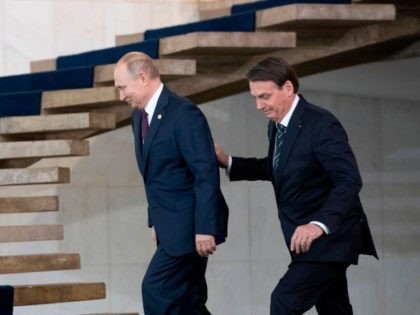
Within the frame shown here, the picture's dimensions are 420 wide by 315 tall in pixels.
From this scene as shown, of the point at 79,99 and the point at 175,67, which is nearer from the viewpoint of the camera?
the point at 175,67

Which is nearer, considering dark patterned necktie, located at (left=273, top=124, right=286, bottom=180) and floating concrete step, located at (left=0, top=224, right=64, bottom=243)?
dark patterned necktie, located at (left=273, top=124, right=286, bottom=180)

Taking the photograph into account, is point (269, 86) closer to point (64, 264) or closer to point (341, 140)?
point (341, 140)

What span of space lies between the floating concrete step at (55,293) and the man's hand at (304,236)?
2.40 metres

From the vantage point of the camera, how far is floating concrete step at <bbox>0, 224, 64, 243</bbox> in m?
A: 6.61

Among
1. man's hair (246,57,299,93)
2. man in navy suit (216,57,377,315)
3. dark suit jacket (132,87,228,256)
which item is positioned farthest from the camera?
dark suit jacket (132,87,228,256)

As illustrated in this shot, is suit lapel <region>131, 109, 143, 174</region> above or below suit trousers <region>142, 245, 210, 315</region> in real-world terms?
above

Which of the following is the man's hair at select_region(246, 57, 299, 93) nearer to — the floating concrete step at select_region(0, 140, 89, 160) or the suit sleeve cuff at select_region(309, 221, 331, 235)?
the suit sleeve cuff at select_region(309, 221, 331, 235)

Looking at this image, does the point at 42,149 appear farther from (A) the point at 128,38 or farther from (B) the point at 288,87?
(B) the point at 288,87

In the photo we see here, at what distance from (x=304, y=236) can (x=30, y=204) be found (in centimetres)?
249

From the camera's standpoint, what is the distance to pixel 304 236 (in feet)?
14.5

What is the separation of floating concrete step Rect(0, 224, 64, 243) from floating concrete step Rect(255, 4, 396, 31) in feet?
4.82

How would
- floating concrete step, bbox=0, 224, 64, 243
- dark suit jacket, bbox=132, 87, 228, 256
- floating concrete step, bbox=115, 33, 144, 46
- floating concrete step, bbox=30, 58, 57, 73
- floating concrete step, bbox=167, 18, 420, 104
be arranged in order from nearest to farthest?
dark suit jacket, bbox=132, 87, 228, 256, floating concrete step, bbox=167, 18, 420, 104, floating concrete step, bbox=0, 224, 64, 243, floating concrete step, bbox=30, 58, 57, 73, floating concrete step, bbox=115, 33, 144, 46

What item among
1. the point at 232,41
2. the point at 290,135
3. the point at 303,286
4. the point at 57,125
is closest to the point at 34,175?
the point at 57,125

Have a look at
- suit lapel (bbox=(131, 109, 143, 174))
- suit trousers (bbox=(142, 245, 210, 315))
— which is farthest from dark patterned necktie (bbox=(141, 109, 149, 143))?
suit trousers (bbox=(142, 245, 210, 315))
